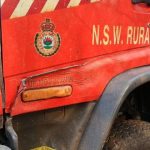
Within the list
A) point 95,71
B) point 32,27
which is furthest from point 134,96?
point 32,27

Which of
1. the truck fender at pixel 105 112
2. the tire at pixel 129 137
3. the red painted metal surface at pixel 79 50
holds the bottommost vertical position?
the tire at pixel 129 137

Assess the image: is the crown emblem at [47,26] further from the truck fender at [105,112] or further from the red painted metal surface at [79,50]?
the truck fender at [105,112]

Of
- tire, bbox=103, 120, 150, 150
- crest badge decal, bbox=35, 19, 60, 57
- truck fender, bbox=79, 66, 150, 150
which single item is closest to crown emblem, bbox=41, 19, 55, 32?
crest badge decal, bbox=35, 19, 60, 57

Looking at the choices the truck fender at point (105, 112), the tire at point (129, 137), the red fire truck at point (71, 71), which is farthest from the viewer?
the tire at point (129, 137)

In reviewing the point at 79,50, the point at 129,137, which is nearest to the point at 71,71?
the point at 79,50

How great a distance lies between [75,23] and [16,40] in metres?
0.39

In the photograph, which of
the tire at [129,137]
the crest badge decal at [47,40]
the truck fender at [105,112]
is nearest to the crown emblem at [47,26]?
the crest badge decal at [47,40]

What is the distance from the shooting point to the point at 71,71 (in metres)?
2.74

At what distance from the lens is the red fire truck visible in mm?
2520

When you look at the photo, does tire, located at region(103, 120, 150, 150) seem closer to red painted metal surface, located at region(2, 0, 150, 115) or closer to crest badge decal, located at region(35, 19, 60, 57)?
red painted metal surface, located at region(2, 0, 150, 115)

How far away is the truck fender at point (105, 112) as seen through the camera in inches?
109

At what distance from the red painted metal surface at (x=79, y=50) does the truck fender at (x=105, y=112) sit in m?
0.06

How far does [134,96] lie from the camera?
3225 mm

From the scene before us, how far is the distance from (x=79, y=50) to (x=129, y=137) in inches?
25.4
